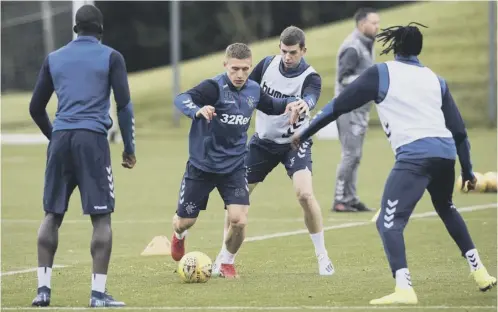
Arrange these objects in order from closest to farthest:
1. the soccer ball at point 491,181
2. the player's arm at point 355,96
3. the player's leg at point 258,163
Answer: the player's arm at point 355,96
the player's leg at point 258,163
the soccer ball at point 491,181

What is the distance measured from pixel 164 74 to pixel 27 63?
30.4 feet

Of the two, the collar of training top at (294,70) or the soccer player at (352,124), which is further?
the soccer player at (352,124)

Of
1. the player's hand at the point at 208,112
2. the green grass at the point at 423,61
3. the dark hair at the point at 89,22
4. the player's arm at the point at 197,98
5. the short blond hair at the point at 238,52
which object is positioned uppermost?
the dark hair at the point at 89,22

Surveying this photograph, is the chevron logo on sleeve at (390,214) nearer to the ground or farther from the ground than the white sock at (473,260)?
farther from the ground

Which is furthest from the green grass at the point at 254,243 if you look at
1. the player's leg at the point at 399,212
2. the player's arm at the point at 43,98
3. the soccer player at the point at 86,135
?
the player's arm at the point at 43,98

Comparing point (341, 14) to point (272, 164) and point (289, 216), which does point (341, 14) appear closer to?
point (289, 216)

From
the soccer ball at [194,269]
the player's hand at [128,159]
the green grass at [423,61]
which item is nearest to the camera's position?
the player's hand at [128,159]

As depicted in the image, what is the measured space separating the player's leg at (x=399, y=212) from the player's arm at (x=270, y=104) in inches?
72.9

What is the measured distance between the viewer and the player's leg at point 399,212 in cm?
873

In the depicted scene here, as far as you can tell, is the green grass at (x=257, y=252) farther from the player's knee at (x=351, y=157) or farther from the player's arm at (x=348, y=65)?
the player's arm at (x=348, y=65)

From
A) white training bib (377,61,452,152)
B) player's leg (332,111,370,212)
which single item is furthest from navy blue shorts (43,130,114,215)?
player's leg (332,111,370,212)

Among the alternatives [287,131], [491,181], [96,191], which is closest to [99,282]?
[96,191]

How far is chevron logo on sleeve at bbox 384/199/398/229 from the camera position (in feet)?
28.8

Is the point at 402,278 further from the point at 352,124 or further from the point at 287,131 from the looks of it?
the point at 352,124
